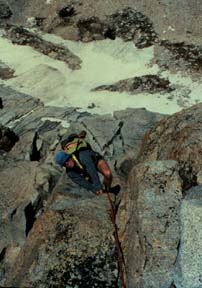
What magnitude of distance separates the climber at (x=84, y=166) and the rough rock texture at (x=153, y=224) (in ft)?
7.13

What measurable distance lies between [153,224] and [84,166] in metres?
4.73

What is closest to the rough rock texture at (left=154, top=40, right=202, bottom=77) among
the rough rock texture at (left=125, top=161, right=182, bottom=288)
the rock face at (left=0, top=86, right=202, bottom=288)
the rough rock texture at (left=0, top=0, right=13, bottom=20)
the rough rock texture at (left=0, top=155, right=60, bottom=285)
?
the rough rock texture at (left=0, top=0, right=13, bottom=20)

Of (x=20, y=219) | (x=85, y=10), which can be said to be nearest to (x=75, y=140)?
(x=20, y=219)

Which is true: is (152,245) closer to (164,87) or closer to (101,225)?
(101,225)

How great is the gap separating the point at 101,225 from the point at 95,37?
20.9m

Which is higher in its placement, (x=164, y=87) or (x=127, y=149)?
(x=127, y=149)

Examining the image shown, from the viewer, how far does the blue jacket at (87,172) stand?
658 inches

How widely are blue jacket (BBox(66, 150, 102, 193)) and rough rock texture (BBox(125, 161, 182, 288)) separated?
2.06 m

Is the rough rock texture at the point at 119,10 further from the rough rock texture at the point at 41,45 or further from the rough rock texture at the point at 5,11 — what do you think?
the rough rock texture at the point at 41,45

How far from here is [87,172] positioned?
56.3 feet

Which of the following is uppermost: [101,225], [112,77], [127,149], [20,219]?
[101,225]

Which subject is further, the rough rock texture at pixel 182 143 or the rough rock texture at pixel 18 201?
the rough rock texture at pixel 18 201

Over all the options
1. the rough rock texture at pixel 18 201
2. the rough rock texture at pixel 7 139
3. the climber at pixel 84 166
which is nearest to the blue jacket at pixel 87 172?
the climber at pixel 84 166

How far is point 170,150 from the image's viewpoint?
15828mm
